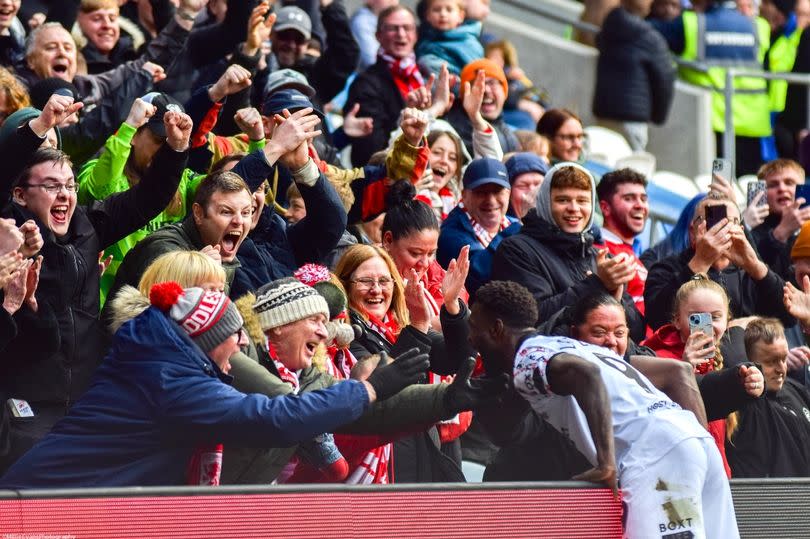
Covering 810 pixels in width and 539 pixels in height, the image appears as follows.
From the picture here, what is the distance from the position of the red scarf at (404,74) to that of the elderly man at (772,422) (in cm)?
369

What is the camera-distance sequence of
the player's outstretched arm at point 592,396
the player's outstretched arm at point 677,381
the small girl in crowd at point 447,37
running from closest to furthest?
the player's outstretched arm at point 592,396
the player's outstretched arm at point 677,381
the small girl in crowd at point 447,37

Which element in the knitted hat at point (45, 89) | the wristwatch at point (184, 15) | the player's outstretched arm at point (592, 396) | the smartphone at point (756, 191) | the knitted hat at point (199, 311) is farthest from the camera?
the smartphone at point (756, 191)

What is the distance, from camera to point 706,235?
29.9 ft

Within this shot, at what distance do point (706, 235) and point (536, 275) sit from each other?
1019 millimetres

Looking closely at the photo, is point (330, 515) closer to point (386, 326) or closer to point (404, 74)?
point (386, 326)

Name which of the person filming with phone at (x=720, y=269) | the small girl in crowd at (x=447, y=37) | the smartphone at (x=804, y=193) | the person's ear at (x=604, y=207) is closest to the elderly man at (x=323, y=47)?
the small girl in crowd at (x=447, y=37)

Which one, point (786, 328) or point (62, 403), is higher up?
point (62, 403)

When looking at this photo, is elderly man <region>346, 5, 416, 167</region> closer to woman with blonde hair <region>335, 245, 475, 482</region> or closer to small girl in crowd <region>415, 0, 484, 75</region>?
small girl in crowd <region>415, 0, 484, 75</region>

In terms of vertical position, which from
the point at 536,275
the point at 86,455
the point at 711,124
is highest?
the point at 86,455

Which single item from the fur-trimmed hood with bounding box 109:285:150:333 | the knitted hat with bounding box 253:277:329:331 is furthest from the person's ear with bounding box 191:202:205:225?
Answer: the fur-trimmed hood with bounding box 109:285:150:333

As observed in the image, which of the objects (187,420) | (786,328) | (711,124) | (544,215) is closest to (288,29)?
(544,215)

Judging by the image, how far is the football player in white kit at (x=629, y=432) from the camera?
22.7 feet

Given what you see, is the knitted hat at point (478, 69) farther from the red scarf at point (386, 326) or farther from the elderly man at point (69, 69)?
the red scarf at point (386, 326)

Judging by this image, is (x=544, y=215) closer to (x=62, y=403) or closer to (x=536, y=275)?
(x=536, y=275)
